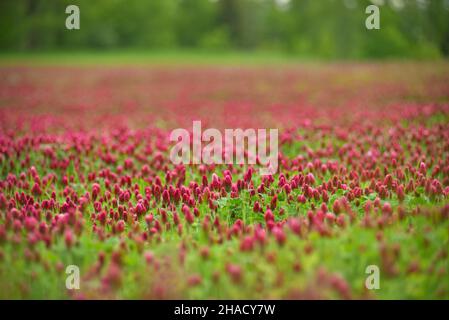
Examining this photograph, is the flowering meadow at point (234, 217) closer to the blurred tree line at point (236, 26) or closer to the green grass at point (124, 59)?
the blurred tree line at point (236, 26)

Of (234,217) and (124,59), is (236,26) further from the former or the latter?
(234,217)

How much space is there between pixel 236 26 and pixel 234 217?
86770mm

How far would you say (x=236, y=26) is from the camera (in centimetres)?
8725

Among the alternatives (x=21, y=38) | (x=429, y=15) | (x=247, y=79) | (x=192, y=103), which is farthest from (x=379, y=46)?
(x=21, y=38)

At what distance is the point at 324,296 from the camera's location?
119 inches

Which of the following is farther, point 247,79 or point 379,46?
point 379,46

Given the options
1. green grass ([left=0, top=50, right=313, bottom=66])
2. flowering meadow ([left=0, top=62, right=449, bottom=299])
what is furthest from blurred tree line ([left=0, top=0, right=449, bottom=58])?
flowering meadow ([left=0, top=62, right=449, bottom=299])

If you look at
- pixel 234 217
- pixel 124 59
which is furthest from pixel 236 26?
pixel 234 217

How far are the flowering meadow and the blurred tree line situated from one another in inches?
1252

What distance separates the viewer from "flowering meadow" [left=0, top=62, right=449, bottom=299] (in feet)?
10.3

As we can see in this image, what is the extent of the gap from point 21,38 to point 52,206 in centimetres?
6767

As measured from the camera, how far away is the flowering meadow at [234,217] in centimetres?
314

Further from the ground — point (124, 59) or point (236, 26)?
point (236, 26)
